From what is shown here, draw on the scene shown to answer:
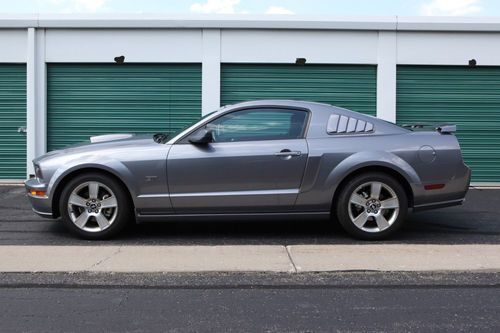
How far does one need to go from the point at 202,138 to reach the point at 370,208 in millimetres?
2136

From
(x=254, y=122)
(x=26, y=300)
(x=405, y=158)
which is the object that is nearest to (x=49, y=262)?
(x=26, y=300)

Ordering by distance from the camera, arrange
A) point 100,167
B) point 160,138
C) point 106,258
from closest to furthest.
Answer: point 106,258, point 100,167, point 160,138

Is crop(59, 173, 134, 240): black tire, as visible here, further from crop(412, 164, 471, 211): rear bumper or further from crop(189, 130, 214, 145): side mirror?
crop(412, 164, 471, 211): rear bumper

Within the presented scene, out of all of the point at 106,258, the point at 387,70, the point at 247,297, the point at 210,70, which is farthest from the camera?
the point at 387,70

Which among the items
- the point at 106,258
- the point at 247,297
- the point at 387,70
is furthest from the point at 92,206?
the point at 387,70

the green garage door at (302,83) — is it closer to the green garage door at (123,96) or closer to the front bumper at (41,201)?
the green garage door at (123,96)

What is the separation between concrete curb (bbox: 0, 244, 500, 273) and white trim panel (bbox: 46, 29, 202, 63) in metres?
6.52

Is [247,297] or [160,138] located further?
[160,138]

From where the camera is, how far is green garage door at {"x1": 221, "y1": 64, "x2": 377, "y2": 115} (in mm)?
12133

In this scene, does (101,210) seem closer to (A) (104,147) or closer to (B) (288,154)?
(A) (104,147)

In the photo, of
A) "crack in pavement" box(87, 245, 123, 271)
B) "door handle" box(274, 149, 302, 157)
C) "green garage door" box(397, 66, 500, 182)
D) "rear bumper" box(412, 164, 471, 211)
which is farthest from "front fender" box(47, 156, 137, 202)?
"green garage door" box(397, 66, 500, 182)

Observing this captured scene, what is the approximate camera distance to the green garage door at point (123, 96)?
39.6ft

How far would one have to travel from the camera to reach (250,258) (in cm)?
586

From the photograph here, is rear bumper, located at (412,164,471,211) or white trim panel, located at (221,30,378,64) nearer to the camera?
rear bumper, located at (412,164,471,211)
